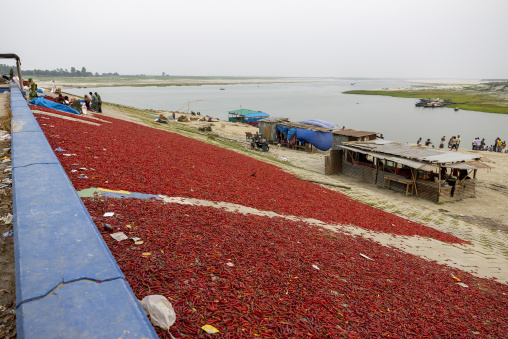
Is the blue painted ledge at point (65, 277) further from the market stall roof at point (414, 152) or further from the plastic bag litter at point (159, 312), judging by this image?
the market stall roof at point (414, 152)

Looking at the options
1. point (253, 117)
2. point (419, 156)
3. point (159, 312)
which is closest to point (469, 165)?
point (419, 156)

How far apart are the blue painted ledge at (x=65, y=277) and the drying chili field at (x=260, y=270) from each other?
1.02 m

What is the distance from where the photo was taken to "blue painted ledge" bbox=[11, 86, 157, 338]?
98.0 inches

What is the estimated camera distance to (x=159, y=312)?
3.56m

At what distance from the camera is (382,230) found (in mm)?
12641

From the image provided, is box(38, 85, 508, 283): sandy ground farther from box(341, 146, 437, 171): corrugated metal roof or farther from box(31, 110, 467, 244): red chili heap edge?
box(341, 146, 437, 171): corrugated metal roof

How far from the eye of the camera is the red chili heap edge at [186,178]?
958cm

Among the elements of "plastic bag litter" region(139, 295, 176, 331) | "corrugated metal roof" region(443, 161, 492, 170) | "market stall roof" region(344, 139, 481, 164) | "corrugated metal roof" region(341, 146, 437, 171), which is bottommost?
"corrugated metal roof" region(443, 161, 492, 170)

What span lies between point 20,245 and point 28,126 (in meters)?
7.25

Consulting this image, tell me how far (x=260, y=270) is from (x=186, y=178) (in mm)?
6543

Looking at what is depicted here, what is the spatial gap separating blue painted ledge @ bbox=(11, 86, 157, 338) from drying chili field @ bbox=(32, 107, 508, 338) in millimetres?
1024

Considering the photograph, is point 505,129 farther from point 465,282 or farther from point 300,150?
point 465,282

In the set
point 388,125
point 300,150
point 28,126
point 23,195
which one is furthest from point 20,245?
point 388,125

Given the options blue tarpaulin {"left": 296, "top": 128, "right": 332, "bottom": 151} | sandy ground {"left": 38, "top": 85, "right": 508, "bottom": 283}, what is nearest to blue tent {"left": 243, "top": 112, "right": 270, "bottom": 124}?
blue tarpaulin {"left": 296, "top": 128, "right": 332, "bottom": 151}
